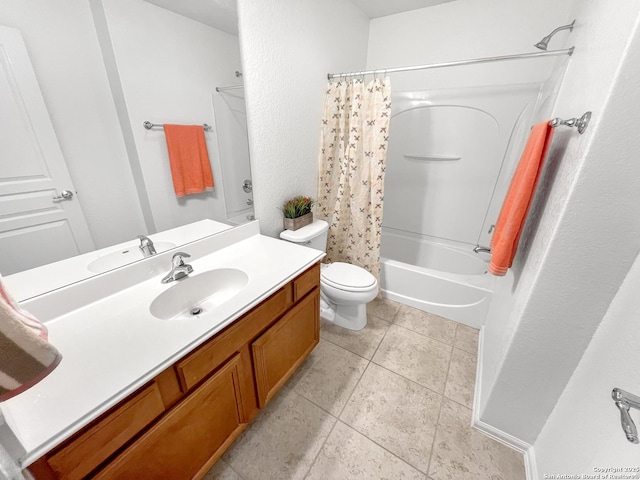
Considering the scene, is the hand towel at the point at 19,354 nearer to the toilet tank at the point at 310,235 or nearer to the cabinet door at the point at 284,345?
the cabinet door at the point at 284,345

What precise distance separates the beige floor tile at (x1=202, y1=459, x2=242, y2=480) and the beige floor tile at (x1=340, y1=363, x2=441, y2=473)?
55cm

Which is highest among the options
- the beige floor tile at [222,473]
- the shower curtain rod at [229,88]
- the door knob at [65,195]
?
the shower curtain rod at [229,88]

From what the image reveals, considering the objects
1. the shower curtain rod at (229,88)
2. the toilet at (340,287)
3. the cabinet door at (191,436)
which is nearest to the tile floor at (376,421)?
the toilet at (340,287)

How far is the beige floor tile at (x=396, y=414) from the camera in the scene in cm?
120

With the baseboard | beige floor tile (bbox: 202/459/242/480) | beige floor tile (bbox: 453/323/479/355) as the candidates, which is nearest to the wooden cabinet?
Answer: beige floor tile (bbox: 202/459/242/480)

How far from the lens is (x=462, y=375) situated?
1.55 meters

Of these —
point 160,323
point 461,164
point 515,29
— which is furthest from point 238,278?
point 515,29

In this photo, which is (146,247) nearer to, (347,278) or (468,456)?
(347,278)

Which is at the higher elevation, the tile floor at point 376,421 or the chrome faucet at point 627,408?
the chrome faucet at point 627,408

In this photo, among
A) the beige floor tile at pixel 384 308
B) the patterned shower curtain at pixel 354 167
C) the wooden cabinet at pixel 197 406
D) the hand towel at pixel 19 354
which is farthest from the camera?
the beige floor tile at pixel 384 308

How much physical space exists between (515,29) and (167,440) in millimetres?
3075

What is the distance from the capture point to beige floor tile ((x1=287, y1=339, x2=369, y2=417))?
1.42 metres

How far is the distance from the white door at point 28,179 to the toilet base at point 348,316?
152 centimetres

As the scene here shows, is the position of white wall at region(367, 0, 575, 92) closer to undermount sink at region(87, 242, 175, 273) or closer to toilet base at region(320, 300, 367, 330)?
toilet base at region(320, 300, 367, 330)
